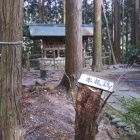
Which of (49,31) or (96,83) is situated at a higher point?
(49,31)

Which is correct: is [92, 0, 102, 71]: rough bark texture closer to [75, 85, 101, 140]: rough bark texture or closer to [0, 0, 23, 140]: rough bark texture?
[75, 85, 101, 140]: rough bark texture

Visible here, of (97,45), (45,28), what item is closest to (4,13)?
(97,45)

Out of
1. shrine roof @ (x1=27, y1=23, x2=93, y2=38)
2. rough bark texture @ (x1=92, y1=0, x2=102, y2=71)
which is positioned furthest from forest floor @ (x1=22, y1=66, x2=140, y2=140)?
shrine roof @ (x1=27, y1=23, x2=93, y2=38)

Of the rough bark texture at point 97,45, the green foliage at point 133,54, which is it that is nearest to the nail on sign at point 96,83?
the rough bark texture at point 97,45

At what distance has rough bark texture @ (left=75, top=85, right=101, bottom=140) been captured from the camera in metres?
2.75

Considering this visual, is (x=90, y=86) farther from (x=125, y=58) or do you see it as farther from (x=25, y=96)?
(x=125, y=58)

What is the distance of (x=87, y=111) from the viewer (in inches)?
110

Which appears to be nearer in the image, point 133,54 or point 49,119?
point 49,119

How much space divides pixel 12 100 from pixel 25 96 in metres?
3.50

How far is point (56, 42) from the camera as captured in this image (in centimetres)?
1712

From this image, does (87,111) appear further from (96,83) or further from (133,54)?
(133,54)

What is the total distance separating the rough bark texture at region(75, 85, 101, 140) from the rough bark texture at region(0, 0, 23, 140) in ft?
2.46

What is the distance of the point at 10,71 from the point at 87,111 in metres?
1.04

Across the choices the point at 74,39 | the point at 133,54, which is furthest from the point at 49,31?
the point at 74,39
